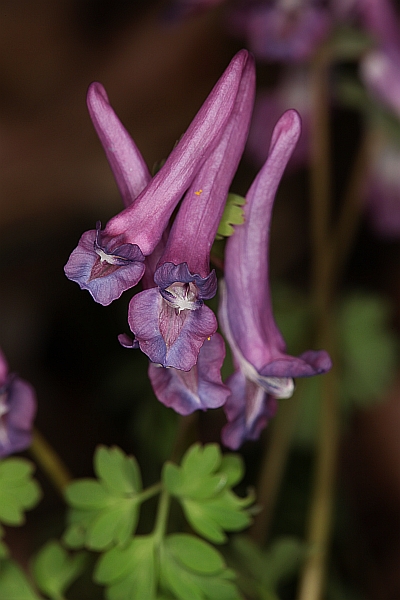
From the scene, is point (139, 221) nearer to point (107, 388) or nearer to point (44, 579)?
point (44, 579)

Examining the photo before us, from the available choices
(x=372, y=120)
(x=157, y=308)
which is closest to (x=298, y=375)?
(x=157, y=308)

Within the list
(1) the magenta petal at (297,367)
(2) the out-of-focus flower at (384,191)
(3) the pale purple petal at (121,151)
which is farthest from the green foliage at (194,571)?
(2) the out-of-focus flower at (384,191)

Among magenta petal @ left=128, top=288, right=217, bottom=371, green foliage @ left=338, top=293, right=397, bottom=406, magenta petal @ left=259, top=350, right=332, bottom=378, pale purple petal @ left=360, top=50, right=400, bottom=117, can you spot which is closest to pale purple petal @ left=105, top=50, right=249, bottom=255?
magenta petal @ left=128, top=288, right=217, bottom=371

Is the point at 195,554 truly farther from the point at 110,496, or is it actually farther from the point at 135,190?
the point at 135,190

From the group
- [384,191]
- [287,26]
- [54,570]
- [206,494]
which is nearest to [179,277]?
[206,494]

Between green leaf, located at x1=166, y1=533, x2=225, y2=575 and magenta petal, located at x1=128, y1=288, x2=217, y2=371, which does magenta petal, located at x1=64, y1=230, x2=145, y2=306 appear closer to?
magenta petal, located at x1=128, y1=288, x2=217, y2=371

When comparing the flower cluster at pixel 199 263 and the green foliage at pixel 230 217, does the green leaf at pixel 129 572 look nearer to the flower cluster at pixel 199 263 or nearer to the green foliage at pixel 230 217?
the flower cluster at pixel 199 263
